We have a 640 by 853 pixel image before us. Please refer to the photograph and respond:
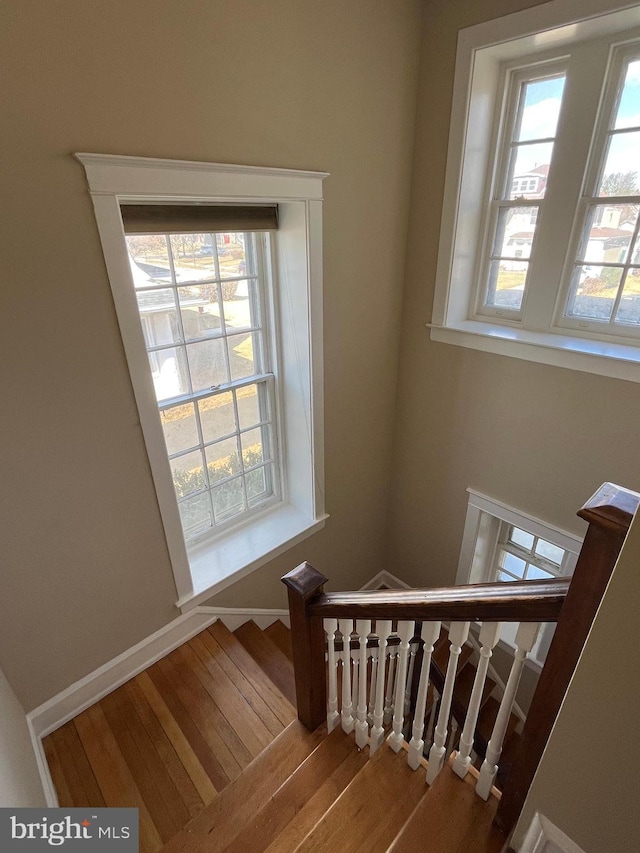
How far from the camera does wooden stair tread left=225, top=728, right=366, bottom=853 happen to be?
1422 millimetres

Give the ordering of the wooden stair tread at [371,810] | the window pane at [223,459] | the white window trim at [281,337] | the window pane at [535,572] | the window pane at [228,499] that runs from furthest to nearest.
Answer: the window pane at [535,572] < the window pane at [228,499] < the window pane at [223,459] < the white window trim at [281,337] < the wooden stair tread at [371,810]

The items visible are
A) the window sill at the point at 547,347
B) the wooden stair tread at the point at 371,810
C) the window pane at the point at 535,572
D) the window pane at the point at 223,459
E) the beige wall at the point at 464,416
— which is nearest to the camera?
the wooden stair tread at the point at 371,810

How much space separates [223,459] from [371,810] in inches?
66.2

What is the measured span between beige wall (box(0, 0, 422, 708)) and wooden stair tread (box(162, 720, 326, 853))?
2.75ft

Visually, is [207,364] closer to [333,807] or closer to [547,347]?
[547,347]

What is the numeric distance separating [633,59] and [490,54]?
0.61 meters

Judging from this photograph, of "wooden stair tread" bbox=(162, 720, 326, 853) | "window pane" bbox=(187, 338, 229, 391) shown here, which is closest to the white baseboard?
"wooden stair tread" bbox=(162, 720, 326, 853)

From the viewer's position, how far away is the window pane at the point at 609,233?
2.05 meters

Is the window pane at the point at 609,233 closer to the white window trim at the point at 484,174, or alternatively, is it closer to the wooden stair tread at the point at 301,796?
the white window trim at the point at 484,174

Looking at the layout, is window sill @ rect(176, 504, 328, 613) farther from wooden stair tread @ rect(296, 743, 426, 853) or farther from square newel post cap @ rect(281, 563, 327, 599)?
wooden stair tread @ rect(296, 743, 426, 853)

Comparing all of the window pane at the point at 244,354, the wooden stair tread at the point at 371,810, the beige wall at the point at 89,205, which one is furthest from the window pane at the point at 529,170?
the wooden stair tread at the point at 371,810

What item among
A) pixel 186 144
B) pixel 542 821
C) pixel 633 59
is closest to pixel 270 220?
pixel 186 144

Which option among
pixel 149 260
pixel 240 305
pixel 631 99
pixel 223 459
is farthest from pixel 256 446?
pixel 631 99

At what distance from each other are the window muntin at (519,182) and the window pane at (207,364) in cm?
157
